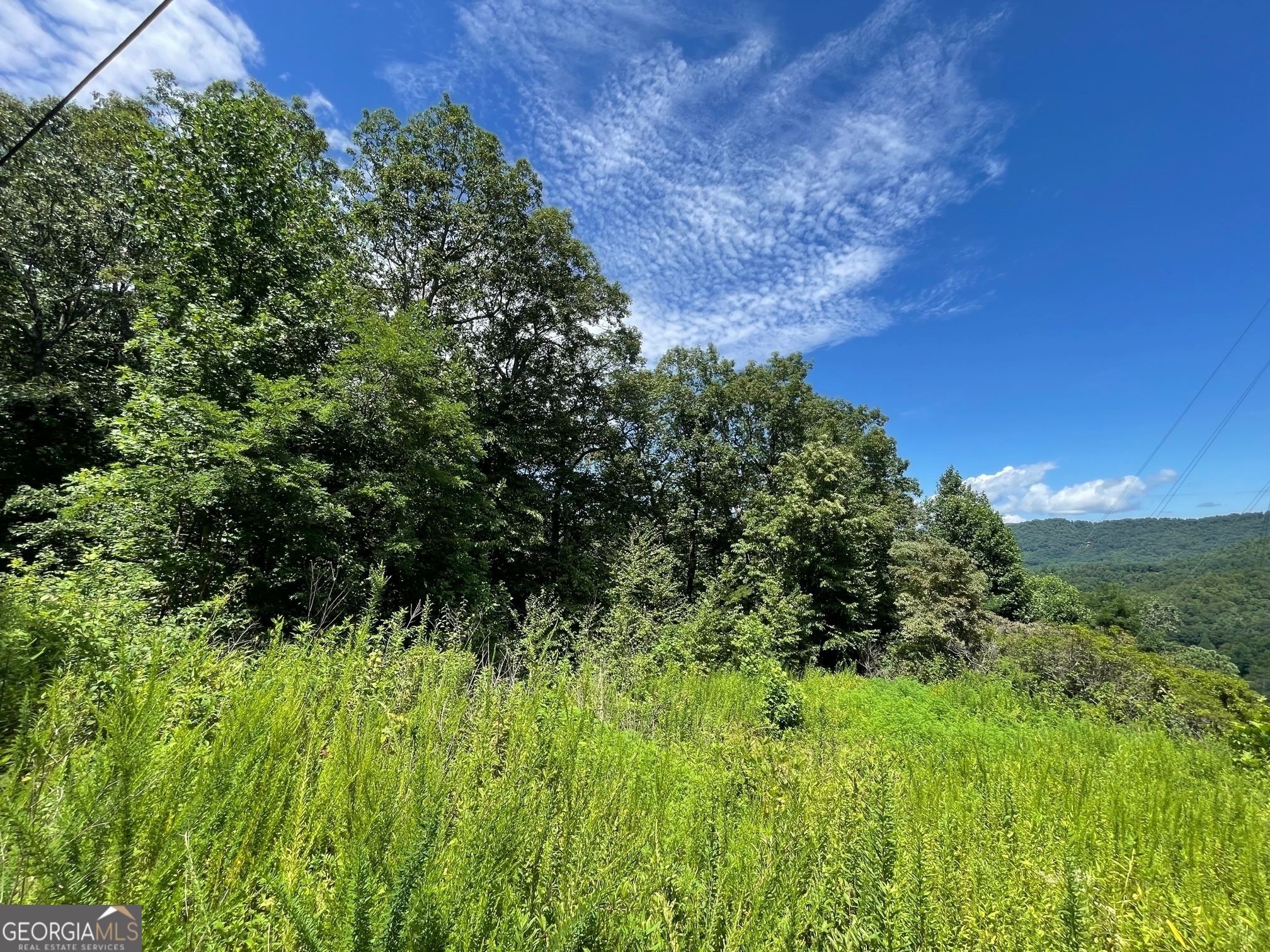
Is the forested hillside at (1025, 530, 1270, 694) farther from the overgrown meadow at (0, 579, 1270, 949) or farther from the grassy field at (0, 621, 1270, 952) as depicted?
the grassy field at (0, 621, 1270, 952)

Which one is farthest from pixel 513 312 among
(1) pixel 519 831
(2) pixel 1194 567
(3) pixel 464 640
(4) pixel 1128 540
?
(4) pixel 1128 540

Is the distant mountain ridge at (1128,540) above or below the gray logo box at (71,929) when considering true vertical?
above

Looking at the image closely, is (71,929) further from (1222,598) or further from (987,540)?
(1222,598)

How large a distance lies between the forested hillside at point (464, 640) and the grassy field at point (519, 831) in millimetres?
20

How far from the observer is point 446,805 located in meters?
1.92

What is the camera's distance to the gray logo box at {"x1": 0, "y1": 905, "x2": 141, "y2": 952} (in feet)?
3.71

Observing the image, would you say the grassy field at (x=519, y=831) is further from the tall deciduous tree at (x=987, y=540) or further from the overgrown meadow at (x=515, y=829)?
the tall deciduous tree at (x=987, y=540)

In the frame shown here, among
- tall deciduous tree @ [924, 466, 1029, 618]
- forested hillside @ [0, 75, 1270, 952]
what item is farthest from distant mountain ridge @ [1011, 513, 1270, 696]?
forested hillside @ [0, 75, 1270, 952]

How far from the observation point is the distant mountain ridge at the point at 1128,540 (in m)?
55.7

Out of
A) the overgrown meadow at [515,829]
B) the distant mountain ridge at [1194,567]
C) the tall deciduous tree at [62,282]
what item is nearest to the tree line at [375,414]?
the tall deciduous tree at [62,282]

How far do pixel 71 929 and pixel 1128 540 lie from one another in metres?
104

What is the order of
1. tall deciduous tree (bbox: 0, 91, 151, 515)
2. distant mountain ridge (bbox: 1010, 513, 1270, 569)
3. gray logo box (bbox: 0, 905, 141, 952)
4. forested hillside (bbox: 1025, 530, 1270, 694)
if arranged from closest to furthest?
gray logo box (bbox: 0, 905, 141, 952) < tall deciduous tree (bbox: 0, 91, 151, 515) < forested hillside (bbox: 1025, 530, 1270, 694) < distant mountain ridge (bbox: 1010, 513, 1270, 569)

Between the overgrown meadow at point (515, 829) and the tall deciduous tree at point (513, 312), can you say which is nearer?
the overgrown meadow at point (515, 829)

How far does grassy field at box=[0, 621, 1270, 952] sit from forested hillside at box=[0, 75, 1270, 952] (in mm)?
20
